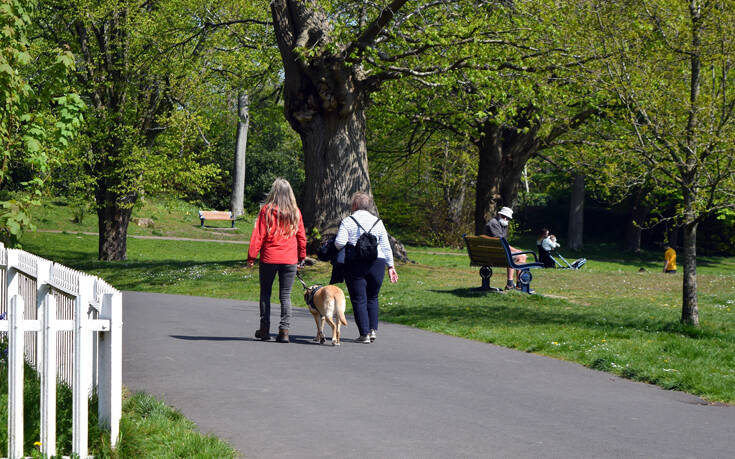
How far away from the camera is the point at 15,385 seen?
468 centimetres

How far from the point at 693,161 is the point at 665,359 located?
351 cm

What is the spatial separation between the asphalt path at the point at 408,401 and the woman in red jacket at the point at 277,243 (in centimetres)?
43

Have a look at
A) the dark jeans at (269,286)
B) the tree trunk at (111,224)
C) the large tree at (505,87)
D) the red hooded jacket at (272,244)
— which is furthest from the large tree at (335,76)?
the dark jeans at (269,286)

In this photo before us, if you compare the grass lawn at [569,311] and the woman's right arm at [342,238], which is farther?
the woman's right arm at [342,238]

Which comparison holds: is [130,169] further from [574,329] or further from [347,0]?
[574,329]

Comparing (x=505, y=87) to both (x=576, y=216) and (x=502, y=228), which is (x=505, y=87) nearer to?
(x=502, y=228)

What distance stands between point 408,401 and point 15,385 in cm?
317

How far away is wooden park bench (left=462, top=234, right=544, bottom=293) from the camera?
50.7ft

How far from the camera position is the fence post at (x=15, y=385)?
15.1ft

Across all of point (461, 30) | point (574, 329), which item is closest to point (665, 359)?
point (574, 329)

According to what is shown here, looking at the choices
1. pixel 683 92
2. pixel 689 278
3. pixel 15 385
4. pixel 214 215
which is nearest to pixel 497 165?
pixel 689 278

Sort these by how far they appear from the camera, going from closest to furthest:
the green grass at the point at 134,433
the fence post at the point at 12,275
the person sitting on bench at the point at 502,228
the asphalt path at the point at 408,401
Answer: the green grass at the point at 134,433 < the asphalt path at the point at 408,401 < the fence post at the point at 12,275 < the person sitting on bench at the point at 502,228

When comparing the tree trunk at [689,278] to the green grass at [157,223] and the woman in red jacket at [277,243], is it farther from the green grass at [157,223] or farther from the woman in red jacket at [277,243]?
the green grass at [157,223]

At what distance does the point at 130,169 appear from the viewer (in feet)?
83.8
